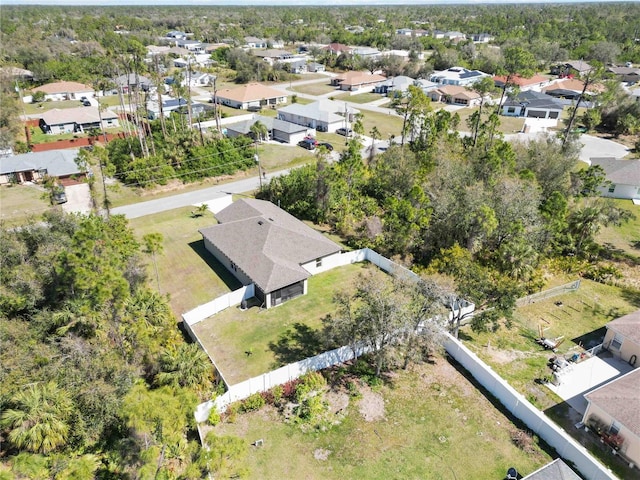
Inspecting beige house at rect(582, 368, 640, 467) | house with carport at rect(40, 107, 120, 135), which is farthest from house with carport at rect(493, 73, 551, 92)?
beige house at rect(582, 368, 640, 467)

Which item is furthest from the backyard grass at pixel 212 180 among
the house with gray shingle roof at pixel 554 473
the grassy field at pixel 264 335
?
the house with gray shingle roof at pixel 554 473

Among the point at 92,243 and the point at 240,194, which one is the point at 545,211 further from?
the point at 92,243

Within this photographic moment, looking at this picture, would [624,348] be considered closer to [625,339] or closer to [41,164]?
[625,339]

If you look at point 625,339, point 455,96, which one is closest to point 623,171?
point 625,339

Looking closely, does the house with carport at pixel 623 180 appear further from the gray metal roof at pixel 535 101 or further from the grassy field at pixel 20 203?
the grassy field at pixel 20 203

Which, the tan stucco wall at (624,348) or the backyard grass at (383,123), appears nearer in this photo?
the tan stucco wall at (624,348)

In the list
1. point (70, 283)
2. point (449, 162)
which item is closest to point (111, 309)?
point (70, 283)
